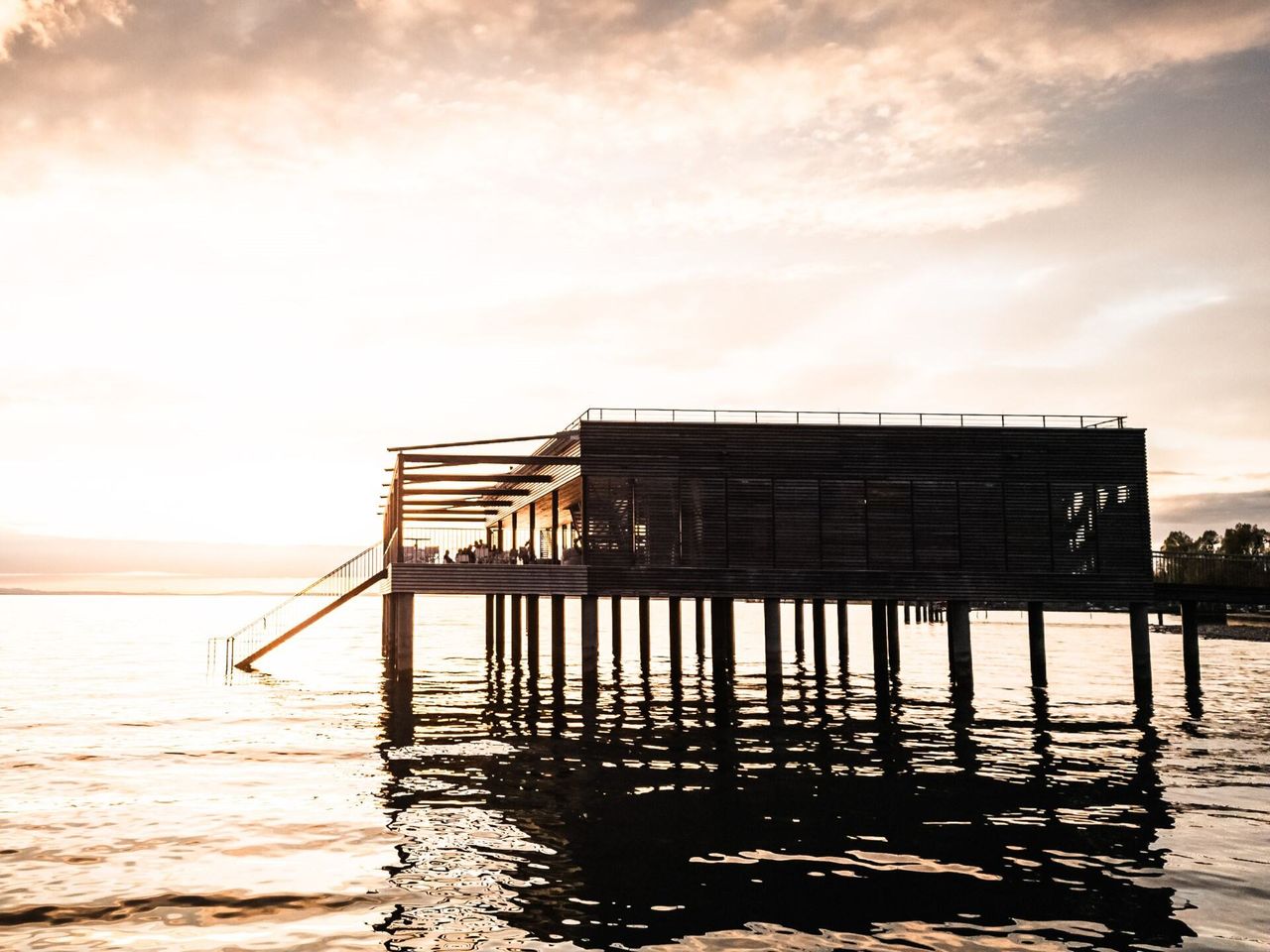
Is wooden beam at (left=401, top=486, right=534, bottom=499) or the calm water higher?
wooden beam at (left=401, top=486, right=534, bottom=499)

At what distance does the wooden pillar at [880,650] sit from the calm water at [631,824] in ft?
11.9

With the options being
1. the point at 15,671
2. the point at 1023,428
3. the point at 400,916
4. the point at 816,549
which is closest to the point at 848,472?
the point at 816,549

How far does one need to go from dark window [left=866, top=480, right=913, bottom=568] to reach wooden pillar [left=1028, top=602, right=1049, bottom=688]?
631 centimetres

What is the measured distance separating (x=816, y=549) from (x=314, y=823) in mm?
23181

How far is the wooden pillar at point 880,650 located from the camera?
39.1 meters

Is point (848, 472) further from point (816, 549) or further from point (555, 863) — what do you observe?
point (555, 863)

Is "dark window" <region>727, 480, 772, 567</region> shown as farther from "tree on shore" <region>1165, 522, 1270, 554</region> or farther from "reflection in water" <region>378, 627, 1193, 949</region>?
"tree on shore" <region>1165, 522, 1270, 554</region>

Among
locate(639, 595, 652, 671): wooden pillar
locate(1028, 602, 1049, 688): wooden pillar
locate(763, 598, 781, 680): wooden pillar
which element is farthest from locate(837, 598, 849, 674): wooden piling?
locate(763, 598, 781, 680): wooden pillar

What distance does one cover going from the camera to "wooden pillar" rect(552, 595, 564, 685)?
41734 mm

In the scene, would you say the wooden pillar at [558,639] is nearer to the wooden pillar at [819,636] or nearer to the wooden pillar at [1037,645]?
the wooden pillar at [819,636]

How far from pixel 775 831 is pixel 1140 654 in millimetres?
26270

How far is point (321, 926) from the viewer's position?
12.1m

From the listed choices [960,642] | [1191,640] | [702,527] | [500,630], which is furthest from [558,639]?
[1191,640]

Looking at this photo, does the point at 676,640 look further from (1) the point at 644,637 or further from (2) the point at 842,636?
(2) the point at 842,636
